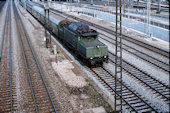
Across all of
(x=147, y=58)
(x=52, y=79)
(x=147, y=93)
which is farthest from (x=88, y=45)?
(x=147, y=93)

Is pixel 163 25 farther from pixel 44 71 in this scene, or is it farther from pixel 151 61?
pixel 44 71

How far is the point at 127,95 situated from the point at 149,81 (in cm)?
298

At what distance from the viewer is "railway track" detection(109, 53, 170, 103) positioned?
49.5 ft

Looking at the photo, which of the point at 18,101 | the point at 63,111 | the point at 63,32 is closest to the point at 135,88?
the point at 63,111

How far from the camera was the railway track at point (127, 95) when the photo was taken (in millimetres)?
13305

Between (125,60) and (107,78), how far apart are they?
530cm

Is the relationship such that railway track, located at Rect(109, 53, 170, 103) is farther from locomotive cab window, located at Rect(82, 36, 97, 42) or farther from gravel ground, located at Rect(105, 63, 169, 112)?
locomotive cab window, located at Rect(82, 36, 97, 42)

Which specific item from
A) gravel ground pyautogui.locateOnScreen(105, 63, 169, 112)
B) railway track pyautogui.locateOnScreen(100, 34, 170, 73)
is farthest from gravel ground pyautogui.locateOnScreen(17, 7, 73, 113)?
railway track pyautogui.locateOnScreen(100, 34, 170, 73)

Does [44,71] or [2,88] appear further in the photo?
[44,71]

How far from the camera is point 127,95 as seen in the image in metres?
15.1

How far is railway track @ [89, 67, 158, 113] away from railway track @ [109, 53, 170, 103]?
4.65ft

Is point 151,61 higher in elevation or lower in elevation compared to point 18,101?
higher

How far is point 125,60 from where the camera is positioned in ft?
74.5

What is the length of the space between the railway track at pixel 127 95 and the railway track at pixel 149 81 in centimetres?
142
